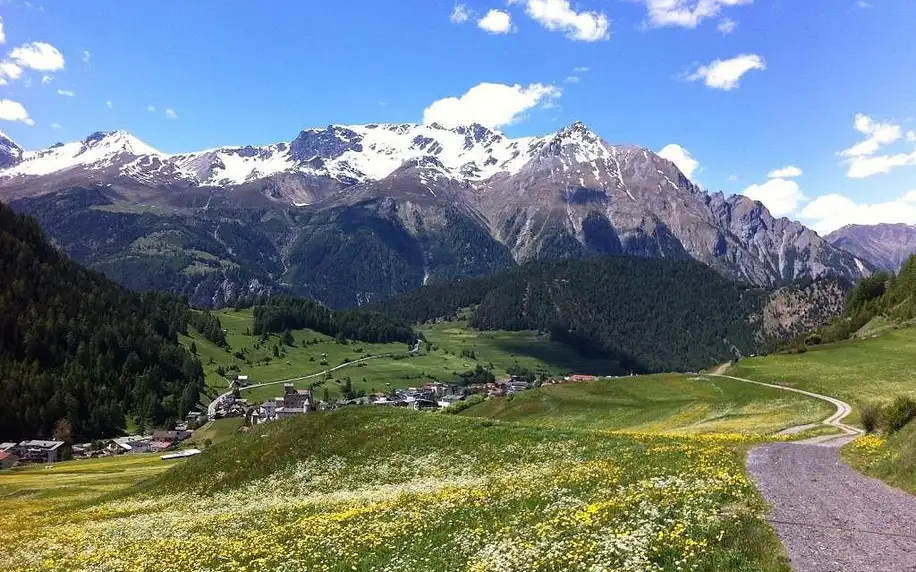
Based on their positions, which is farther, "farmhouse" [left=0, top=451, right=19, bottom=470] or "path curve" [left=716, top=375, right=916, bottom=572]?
"farmhouse" [left=0, top=451, right=19, bottom=470]

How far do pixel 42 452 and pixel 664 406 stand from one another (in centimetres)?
16026

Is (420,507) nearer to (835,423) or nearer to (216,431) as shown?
(835,423)

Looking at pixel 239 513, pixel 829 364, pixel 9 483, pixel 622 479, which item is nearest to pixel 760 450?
pixel 622 479

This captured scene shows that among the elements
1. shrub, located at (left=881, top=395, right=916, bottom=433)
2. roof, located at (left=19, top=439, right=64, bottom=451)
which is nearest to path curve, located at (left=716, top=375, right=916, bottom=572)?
shrub, located at (left=881, top=395, right=916, bottom=433)

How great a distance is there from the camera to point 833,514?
20.2 meters

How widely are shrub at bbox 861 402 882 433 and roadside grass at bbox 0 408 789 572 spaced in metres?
10.4

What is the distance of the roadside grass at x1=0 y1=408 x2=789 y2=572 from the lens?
18.5 metres

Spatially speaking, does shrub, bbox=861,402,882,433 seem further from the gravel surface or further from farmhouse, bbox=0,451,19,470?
farmhouse, bbox=0,451,19,470

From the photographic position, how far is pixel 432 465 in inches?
1706

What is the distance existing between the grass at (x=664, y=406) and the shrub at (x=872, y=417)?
7613mm

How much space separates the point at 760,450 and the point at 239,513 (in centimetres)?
3239

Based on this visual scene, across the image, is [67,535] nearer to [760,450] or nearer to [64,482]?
[760,450]

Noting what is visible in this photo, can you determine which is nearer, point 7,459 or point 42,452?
point 7,459

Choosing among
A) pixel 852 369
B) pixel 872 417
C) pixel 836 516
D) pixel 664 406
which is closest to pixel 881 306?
pixel 852 369
